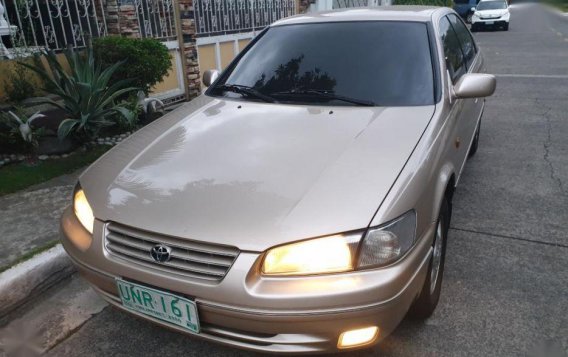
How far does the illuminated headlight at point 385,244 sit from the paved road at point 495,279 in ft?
2.11

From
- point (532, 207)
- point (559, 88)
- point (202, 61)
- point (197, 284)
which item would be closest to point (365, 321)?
point (197, 284)

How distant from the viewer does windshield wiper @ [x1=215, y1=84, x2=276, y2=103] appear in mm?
2834

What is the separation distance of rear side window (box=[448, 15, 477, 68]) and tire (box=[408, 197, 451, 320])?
76.0 inches

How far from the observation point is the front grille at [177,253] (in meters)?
1.76

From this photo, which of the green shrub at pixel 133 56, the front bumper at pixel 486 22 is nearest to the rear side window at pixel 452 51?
the green shrub at pixel 133 56

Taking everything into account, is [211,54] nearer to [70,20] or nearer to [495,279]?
[70,20]

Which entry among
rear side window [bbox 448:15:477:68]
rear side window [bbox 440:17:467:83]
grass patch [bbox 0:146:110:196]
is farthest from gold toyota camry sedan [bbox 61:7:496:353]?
grass patch [bbox 0:146:110:196]

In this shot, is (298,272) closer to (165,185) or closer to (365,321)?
(365,321)

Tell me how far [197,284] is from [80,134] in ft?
10.7

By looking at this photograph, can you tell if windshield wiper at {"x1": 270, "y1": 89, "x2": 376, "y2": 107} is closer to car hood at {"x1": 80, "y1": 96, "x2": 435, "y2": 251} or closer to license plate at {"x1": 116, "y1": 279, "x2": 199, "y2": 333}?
car hood at {"x1": 80, "y1": 96, "x2": 435, "y2": 251}

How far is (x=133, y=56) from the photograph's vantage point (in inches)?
203

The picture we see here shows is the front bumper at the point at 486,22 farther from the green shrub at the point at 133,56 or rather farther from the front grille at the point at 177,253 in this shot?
the front grille at the point at 177,253

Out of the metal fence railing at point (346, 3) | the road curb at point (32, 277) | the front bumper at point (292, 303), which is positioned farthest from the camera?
the metal fence railing at point (346, 3)

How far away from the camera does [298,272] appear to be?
173cm
